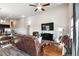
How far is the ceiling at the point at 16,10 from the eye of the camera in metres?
1.93

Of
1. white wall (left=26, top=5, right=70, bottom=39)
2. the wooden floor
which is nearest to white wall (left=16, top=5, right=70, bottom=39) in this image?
white wall (left=26, top=5, right=70, bottom=39)

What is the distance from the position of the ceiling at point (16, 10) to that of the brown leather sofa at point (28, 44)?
35cm

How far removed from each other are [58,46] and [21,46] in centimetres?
58

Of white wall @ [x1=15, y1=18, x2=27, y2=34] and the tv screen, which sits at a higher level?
white wall @ [x1=15, y1=18, x2=27, y2=34]

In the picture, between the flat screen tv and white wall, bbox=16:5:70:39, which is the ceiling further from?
the flat screen tv

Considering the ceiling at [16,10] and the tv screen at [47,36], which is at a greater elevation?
the ceiling at [16,10]

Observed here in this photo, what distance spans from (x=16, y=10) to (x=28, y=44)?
56 centimetres

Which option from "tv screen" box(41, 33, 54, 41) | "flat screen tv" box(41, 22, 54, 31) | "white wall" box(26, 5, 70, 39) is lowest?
"tv screen" box(41, 33, 54, 41)

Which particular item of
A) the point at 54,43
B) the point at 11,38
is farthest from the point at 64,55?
the point at 11,38

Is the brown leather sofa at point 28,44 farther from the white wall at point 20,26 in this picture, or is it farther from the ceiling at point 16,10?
the ceiling at point 16,10

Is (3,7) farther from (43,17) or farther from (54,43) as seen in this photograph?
(54,43)

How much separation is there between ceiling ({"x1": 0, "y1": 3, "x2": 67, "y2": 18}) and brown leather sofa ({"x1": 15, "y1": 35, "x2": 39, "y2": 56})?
1.15 ft

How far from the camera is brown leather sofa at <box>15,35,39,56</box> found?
1972 millimetres

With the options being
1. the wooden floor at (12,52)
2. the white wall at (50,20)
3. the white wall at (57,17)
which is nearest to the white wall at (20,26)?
the white wall at (50,20)
